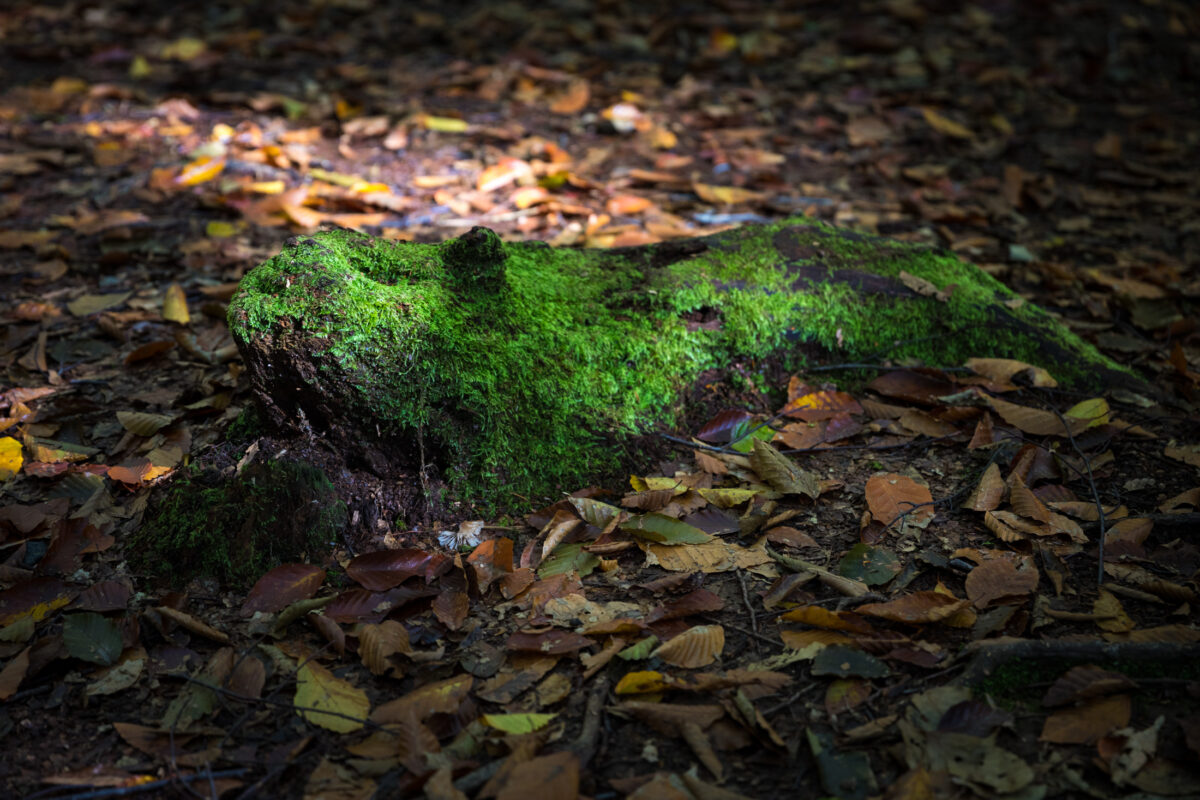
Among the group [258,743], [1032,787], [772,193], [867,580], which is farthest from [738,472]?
[772,193]

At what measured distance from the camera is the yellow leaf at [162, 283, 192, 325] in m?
3.32

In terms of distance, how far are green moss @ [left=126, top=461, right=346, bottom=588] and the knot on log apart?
706 millimetres

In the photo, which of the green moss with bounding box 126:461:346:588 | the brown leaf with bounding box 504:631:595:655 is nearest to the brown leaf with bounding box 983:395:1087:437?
the brown leaf with bounding box 504:631:595:655

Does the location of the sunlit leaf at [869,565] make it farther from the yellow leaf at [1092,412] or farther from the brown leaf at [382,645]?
the brown leaf at [382,645]

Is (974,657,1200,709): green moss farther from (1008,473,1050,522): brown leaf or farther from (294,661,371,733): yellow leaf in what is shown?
(294,661,371,733): yellow leaf

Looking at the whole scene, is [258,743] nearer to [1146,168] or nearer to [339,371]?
[339,371]

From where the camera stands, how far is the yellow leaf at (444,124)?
524 centimetres

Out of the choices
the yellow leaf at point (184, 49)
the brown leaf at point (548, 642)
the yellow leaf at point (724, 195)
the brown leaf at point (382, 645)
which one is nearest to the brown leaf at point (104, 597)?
the brown leaf at point (382, 645)

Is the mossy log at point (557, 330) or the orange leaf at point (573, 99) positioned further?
the orange leaf at point (573, 99)

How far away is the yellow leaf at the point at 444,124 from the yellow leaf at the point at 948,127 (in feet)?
9.60

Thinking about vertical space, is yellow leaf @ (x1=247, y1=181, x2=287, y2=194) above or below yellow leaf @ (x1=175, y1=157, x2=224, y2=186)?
below

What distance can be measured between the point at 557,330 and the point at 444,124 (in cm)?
317

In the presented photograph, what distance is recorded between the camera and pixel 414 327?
2.35 metres

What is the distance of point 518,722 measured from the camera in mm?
1818
